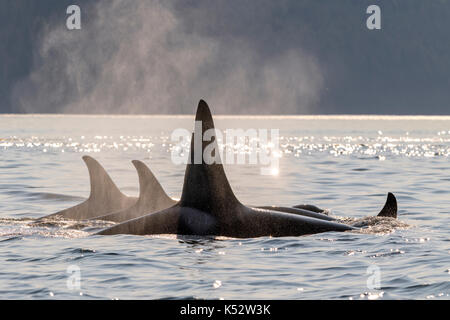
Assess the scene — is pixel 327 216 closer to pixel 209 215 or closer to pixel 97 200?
pixel 209 215

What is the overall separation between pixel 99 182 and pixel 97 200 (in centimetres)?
49

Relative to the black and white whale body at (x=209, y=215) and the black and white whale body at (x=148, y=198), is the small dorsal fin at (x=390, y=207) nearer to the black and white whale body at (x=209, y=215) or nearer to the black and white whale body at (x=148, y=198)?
the black and white whale body at (x=209, y=215)

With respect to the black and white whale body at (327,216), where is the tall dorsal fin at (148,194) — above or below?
above

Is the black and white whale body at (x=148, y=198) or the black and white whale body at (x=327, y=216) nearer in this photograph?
the black and white whale body at (x=148, y=198)

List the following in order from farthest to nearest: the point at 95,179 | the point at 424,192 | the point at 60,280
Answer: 1. the point at 424,192
2. the point at 95,179
3. the point at 60,280

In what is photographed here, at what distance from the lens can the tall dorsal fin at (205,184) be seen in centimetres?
1459

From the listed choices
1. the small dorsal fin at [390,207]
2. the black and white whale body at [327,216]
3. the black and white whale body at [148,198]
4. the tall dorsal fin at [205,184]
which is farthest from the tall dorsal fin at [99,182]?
the small dorsal fin at [390,207]

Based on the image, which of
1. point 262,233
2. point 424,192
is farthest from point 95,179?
point 424,192

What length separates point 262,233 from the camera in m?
15.7

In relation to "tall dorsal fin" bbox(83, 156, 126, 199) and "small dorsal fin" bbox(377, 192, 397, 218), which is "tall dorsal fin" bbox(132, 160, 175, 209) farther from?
"small dorsal fin" bbox(377, 192, 397, 218)

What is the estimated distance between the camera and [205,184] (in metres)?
14.9

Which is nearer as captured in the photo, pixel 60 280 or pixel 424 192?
pixel 60 280

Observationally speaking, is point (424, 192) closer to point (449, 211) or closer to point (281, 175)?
point (449, 211)
